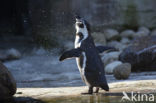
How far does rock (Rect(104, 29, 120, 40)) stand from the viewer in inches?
511

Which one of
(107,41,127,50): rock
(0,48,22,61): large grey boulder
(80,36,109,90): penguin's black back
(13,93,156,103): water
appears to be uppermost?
(80,36,109,90): penguin's black back

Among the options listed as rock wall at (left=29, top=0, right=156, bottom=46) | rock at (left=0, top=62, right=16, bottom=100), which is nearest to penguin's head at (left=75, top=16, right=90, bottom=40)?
rock at (left=0, top=62, right=16, bottom=100)

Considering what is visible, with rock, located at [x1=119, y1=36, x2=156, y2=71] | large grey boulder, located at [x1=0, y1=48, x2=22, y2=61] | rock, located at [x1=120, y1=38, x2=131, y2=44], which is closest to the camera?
rock, located at [x1=119, y1=36, x2=156, y2=71]

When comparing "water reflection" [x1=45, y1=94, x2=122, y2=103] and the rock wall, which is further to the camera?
the rock wall

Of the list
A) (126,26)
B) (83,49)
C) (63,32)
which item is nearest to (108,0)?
(126,26)

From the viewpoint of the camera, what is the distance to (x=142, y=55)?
823 centimetres

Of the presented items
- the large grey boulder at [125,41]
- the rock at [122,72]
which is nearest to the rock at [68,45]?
the large grey boulder at [125,41]

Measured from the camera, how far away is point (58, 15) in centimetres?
1175

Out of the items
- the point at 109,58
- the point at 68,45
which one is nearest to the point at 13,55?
the point at 68,45

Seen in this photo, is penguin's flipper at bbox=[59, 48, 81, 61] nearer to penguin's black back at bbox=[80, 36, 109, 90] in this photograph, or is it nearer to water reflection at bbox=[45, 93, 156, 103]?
penguin's black back at bbox=[80, 36, 109, 90]

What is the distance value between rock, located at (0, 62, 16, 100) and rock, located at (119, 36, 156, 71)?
3.72 meters

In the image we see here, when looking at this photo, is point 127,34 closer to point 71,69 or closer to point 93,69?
point 71,69

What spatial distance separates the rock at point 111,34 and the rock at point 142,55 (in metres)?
4.32

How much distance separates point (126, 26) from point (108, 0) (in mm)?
1522
